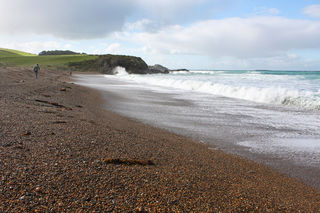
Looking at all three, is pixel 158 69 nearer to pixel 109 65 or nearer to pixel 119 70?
pixel 119 70

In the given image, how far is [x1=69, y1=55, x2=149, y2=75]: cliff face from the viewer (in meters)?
62.7

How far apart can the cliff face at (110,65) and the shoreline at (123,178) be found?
5997cm

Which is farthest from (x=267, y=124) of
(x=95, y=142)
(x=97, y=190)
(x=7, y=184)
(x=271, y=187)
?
(x=7, y=184)

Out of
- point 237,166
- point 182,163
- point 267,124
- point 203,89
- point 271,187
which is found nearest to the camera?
point 271,187

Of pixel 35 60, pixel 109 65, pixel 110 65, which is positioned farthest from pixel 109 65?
pixel 35 60

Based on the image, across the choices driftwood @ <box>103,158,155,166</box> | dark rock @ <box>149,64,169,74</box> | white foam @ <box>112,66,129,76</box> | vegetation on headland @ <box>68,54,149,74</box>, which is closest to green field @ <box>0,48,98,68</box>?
vegetation on headland @ <box>68,54,149,74</box>

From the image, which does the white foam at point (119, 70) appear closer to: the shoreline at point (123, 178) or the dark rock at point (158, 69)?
the dark rock at point (158, 69)

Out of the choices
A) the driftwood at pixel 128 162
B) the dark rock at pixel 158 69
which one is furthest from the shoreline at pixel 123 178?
the dark rock at pixel 158 69

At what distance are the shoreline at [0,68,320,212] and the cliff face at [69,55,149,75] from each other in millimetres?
59967

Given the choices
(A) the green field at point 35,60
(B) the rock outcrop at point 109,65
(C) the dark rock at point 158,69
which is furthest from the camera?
(C) the dark rock at point 158,69

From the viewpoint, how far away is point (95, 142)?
3914 mm

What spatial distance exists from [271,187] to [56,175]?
278cm

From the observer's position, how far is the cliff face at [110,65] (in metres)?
62.7

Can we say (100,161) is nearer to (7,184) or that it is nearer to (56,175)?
(56,175)
